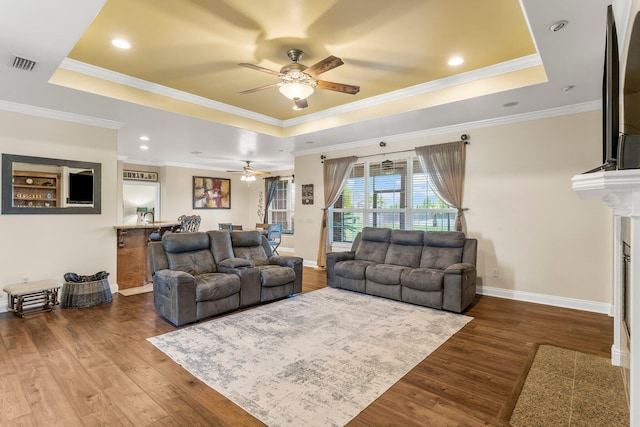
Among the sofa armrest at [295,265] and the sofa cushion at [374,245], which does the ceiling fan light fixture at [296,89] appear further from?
the sofa cushion at [374,245]

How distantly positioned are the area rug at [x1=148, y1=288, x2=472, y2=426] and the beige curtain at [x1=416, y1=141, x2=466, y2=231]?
199cm

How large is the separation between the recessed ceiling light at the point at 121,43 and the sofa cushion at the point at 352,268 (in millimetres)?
3965

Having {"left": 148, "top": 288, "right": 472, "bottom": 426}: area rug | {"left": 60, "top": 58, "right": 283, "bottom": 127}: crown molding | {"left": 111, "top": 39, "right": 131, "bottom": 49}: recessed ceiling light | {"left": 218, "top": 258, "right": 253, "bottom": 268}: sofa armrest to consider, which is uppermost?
{"left": 111, "top": 39, "right": 131, "bottom": 49}: recessed ceiling light

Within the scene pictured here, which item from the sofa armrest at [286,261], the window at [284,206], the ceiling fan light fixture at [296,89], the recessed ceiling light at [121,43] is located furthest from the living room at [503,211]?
the window at [284,206]

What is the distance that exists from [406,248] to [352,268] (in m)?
0.94

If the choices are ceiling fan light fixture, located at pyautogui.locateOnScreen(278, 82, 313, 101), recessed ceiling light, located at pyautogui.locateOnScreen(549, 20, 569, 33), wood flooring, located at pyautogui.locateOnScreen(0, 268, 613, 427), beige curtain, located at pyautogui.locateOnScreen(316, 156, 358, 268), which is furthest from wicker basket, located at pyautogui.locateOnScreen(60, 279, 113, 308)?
recessed ceiling light, located at pyautogui.locateOnScreen(549, 20, 569, 33)

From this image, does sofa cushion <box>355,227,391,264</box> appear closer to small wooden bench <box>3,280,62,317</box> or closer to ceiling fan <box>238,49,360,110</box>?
ceiling fan <box>238,49,360,110</box>

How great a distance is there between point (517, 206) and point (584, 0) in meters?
3.10

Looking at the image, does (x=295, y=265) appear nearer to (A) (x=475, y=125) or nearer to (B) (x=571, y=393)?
(B) (x=571, y=393)

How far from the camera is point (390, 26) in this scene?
297 cm

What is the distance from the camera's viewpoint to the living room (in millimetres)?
4215

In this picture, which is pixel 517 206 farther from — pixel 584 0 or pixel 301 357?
pixel 301 357

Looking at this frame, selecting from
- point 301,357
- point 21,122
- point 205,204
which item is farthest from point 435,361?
point 205,204

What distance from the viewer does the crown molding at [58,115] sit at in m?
4.15
